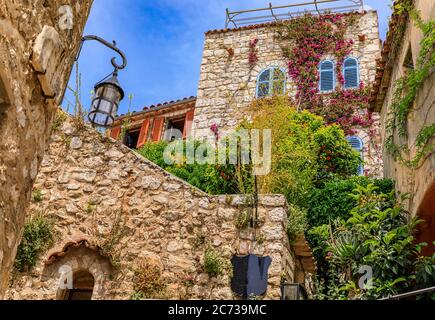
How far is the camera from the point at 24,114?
9.96 ft

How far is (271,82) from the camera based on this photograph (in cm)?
1532

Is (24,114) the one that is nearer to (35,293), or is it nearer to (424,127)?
(35,293)

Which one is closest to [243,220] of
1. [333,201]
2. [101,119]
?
[101,119]

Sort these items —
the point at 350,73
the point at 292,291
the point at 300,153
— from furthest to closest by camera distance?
the point at 350,73
the point at 300,153
the point at 292,291

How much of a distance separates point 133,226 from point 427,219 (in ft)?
13.0

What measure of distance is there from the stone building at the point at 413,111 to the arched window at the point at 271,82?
18.9ft

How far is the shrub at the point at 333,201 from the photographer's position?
348 inches

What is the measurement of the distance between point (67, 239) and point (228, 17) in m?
13.3

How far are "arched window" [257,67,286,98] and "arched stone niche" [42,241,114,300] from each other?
31.8ft

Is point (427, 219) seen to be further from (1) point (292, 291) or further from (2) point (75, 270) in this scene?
(2) point (75, 270)

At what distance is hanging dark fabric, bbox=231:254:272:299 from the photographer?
5570mm

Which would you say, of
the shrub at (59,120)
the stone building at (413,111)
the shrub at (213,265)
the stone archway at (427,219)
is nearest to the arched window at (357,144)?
the stone building at (413,111)

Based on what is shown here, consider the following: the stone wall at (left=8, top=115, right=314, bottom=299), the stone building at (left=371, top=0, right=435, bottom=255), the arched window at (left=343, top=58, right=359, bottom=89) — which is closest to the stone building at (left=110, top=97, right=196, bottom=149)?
the arched window at (left=343, top=58, right=359, bottom=89)

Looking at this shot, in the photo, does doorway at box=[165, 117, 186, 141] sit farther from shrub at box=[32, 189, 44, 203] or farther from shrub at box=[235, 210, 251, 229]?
shrub at box=[235, 210, 251, 229]
